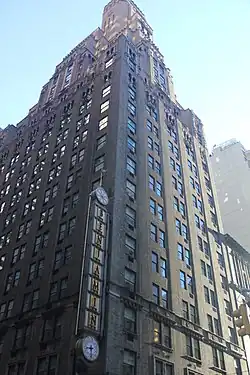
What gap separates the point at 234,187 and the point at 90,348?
70.7 m

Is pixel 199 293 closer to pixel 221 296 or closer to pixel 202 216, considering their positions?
pixel 221 296

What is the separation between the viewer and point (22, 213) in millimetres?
49594

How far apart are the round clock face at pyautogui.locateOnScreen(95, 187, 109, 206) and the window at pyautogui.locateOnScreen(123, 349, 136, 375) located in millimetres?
12695

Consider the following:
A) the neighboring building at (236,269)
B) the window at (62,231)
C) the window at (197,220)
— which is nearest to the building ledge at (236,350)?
the neighboring building at (236,269)

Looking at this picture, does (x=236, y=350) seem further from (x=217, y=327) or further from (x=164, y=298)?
(x=164, y=298)

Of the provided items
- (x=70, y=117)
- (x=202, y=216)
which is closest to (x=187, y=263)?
(x=202, y=216)

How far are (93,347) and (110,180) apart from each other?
17.1m

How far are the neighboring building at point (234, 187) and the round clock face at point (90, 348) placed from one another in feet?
184

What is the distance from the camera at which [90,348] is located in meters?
25.9

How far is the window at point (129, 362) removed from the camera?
28.4 m

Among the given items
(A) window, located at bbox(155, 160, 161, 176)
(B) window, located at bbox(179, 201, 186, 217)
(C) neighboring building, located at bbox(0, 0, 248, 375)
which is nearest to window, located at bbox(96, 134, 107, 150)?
(C) neighboring building, located at bbox(0, 0, 248, 375)

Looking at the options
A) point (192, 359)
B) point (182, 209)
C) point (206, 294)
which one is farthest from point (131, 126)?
point (192, 359)

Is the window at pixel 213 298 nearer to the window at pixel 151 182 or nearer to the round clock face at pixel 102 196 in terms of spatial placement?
the window at pixel 151 182

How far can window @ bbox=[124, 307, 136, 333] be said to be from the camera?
3057 cm
